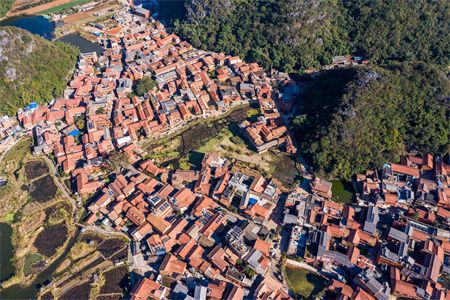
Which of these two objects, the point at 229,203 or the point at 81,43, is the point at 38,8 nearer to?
the point at 81,43

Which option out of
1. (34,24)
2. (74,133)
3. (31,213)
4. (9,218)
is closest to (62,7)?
(34,24)

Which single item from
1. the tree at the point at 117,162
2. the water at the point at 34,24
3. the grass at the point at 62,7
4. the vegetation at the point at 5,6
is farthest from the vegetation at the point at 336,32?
the vegetation at the point at 5,6

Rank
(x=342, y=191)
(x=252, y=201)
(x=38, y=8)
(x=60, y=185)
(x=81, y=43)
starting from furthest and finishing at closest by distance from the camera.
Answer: (x=38, y=8) → (x=81, y=43) → (x=60, y=185) → (x=342, y=191) → (x=252, y=201)

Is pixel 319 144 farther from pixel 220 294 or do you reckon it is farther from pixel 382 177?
pixel 220 294

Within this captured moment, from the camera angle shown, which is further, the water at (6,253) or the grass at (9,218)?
the grass at (9,218)

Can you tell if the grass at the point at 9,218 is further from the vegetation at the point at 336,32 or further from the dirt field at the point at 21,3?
the dirt field at the point at 21,3
